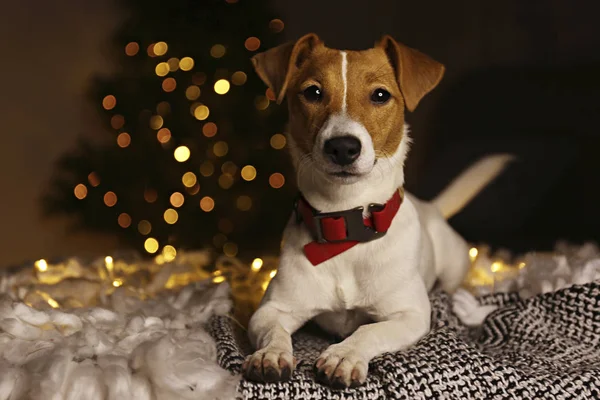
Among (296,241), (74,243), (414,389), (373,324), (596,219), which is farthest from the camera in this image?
(74,243)

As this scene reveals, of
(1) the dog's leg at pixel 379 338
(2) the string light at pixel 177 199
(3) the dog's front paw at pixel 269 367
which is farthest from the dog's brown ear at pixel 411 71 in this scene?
(2) the string light at pixel 177 199

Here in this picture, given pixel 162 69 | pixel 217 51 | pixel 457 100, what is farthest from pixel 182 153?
pixel 457 100

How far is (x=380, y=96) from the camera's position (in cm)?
168

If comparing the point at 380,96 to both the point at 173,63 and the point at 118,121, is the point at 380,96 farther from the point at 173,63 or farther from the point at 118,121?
the point at 118,121

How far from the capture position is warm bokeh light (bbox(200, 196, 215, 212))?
3363 millimetres

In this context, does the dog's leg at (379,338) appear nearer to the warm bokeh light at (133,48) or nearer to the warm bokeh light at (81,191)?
the warm bokeh light at (133,48)

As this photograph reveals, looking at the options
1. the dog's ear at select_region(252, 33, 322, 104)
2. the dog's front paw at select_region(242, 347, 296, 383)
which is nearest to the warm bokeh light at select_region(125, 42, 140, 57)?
the dog's ear at select_region(252, 33, 322, 104)

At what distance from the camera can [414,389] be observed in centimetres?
137

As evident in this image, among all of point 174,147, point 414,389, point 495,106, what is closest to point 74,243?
point 174,147

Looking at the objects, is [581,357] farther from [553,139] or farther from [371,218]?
[553,139]

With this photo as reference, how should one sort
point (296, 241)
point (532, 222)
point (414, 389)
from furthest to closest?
point (532, 222), point (296, 241), point (414, 389)

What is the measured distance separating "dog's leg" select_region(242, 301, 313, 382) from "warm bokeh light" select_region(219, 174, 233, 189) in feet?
5.54

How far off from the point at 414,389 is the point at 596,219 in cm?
201

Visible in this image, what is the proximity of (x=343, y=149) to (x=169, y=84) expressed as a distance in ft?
6.53
